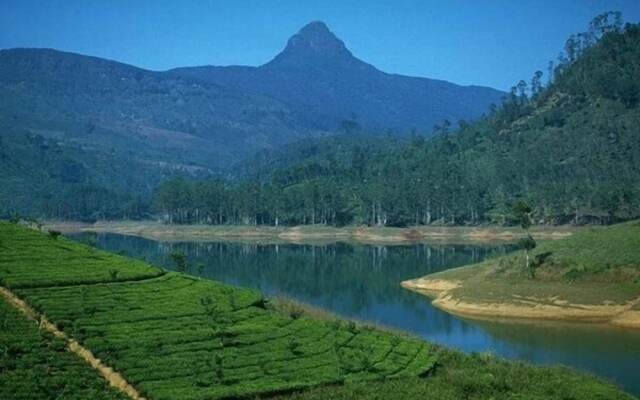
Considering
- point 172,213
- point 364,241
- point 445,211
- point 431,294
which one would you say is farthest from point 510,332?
point 172,213

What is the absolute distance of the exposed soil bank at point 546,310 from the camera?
2229 inches

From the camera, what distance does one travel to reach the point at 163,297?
165ft

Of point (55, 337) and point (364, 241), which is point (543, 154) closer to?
point (364, 241)

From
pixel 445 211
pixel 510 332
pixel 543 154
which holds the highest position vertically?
pixel 543 154

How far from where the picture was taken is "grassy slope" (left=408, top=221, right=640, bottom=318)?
6103 cm

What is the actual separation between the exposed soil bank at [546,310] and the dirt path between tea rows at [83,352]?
34.1m

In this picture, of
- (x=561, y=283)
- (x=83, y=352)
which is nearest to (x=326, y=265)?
(x=561, y=283)

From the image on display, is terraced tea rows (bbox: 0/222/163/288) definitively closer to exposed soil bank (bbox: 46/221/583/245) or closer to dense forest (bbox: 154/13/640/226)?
exposed soil bank (bbox: 46/221/583/245)

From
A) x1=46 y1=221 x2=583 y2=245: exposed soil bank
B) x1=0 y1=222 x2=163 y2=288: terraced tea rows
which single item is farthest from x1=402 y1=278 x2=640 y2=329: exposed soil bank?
x1=46 y1=221 x2=583 y2=245: exposed soil bank

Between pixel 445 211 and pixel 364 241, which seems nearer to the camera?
pixel 364 241

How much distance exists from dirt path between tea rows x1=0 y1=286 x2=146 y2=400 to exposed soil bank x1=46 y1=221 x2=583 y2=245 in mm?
87509

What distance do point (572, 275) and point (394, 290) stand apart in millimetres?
18605

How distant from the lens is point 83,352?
3644cm

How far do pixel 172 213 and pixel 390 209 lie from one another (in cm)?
5574
